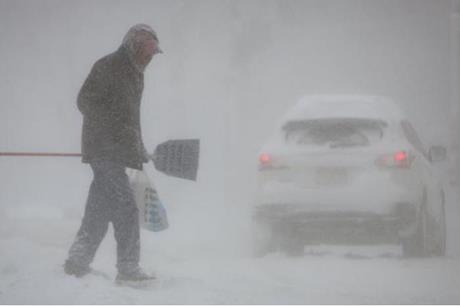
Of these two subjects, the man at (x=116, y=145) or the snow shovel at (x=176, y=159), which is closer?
the man at (x=116, y=145)

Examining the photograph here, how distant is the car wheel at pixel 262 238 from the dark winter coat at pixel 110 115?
2474 mm

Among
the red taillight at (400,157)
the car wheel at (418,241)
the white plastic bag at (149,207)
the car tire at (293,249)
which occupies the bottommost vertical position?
the car tire at (293,249)

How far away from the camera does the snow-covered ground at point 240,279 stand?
459cm

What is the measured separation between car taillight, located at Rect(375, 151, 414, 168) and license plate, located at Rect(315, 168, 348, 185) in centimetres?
28

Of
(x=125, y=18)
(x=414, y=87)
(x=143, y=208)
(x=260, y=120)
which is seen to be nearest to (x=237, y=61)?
(x=260, y=120)

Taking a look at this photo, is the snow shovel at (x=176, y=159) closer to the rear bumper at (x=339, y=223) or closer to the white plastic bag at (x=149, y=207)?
the white plastic bag at (x=149, y=207)

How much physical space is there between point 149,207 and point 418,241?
266cm

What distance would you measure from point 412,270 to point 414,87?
17.9 meters

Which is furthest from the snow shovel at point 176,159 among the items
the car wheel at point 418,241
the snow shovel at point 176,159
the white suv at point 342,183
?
the car wheel at point 418,241

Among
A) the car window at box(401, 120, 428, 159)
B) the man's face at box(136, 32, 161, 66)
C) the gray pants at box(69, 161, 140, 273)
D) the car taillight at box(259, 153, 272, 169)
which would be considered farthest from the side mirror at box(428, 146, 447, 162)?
the gray pants at box(69, 161, 140, 273)

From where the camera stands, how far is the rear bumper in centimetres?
679

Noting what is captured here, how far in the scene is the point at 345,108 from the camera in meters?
7.33

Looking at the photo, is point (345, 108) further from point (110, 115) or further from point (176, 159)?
point (110, 115)

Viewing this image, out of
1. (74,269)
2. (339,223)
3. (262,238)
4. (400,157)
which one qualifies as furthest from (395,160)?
(74,269)
